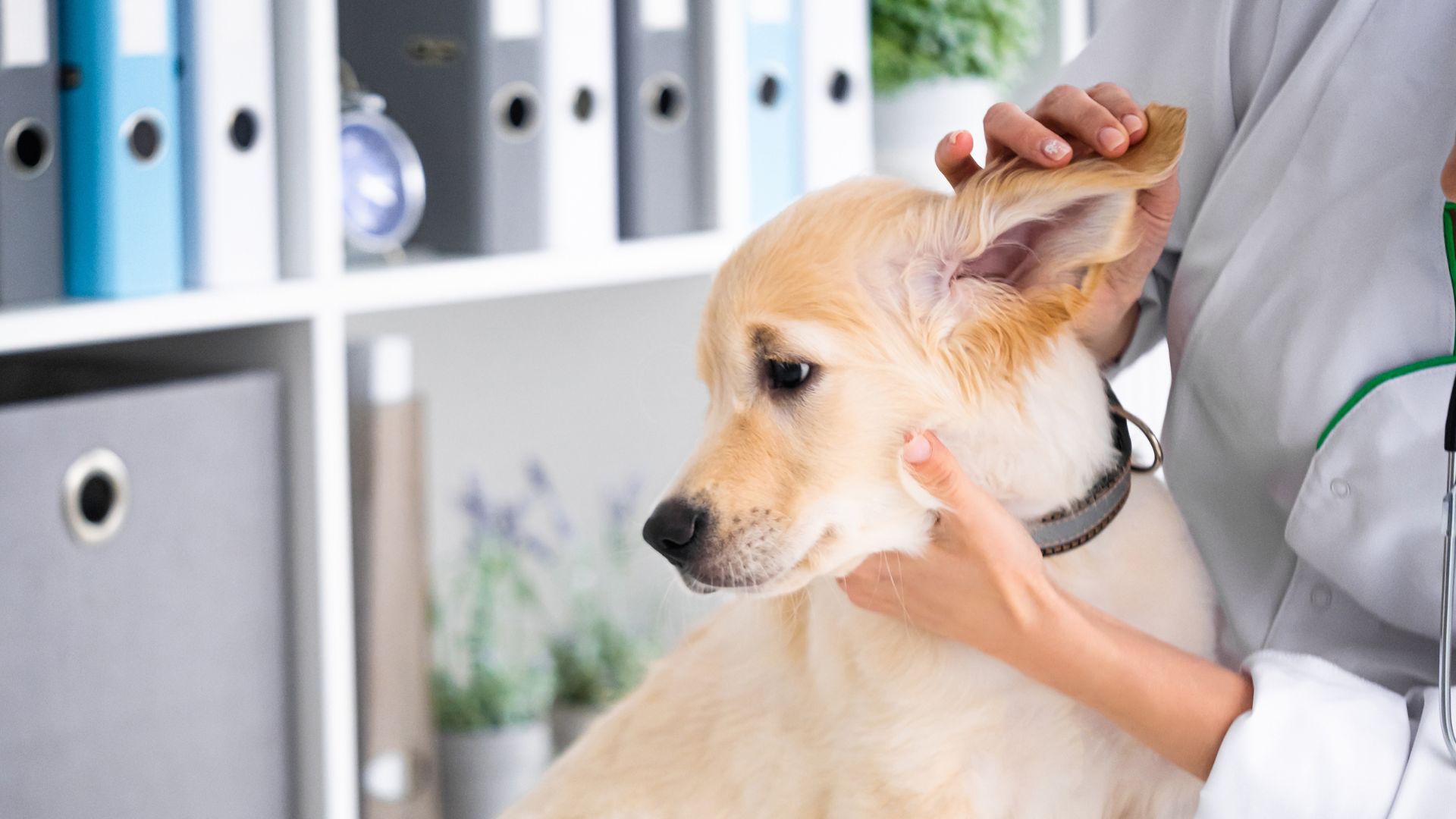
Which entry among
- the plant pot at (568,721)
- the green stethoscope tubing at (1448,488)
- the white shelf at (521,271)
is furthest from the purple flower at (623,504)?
the green stethoscope tubing at (1448,488)

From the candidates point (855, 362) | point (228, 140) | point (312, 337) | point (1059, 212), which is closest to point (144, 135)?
point (228, 140)

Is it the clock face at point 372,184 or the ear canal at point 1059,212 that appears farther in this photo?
the clock face at point 372,184

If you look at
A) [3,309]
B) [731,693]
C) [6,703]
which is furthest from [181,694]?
[731,693]

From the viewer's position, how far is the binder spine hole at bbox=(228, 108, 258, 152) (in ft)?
3.87

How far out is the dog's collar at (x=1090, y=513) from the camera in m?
A: 0.88

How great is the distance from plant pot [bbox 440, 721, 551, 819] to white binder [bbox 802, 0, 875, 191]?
784 millimetres

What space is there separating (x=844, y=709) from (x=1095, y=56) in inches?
21.0

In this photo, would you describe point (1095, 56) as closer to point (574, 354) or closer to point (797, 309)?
point (797, 309)

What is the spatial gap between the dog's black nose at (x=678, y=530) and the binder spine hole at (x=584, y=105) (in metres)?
0.70

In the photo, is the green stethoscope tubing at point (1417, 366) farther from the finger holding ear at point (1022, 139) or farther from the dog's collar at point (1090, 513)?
the finger holding ear at point (1022, 139)

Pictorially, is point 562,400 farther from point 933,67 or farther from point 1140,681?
point 1140,681

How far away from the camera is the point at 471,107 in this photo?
4.36ft

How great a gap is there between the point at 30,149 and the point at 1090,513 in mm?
865

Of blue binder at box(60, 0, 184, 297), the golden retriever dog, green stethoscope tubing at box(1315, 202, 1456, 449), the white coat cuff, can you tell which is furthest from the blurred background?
the white coat cuff
